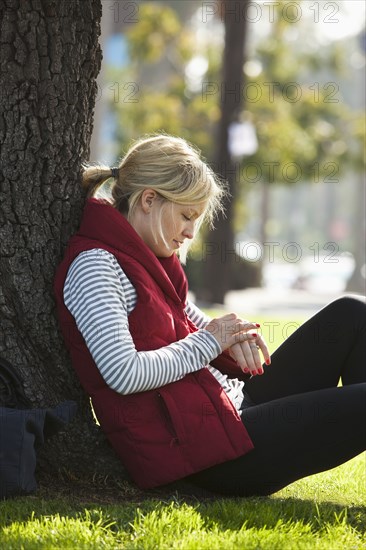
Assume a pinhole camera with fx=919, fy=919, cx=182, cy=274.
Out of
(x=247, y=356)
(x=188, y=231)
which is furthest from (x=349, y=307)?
(x=188, y=231)

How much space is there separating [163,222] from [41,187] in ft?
1.49

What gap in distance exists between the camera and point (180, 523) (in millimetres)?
2787

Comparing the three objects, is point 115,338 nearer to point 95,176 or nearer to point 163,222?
point 163,222

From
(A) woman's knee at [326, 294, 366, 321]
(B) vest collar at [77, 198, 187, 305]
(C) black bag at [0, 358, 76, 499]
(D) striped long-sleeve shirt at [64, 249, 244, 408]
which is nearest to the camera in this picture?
(C) black bag at [0, 358, 76, 499]

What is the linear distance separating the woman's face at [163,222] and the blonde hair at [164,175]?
2 centimetres

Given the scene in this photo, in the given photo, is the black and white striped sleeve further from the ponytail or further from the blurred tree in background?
the blurred tree in background

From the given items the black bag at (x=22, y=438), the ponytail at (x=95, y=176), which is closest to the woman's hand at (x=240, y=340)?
the black bag at (x=22, y=438)

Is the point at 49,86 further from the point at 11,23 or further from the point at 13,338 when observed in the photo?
the point at 13,338

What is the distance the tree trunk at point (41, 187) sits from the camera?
320cm

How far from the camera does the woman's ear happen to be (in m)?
3.22

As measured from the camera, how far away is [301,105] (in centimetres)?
2061

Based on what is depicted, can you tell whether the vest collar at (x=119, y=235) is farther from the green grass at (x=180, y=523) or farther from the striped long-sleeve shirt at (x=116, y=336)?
the green grass at (x=180, y=523)

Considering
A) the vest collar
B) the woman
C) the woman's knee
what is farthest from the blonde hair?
the woman's knee

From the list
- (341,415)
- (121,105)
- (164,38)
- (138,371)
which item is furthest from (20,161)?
(121,105)
